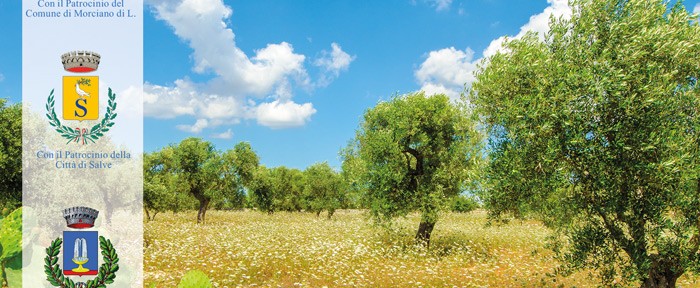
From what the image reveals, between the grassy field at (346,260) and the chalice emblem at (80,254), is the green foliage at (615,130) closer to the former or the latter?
the grassy field at (346,260)

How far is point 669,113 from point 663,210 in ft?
7.72

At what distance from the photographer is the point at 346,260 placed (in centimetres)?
2142

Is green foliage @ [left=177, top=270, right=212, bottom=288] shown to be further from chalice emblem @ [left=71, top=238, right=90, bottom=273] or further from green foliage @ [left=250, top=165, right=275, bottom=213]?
green foliage @ [left=250, top=165, right=275, bottom=213]

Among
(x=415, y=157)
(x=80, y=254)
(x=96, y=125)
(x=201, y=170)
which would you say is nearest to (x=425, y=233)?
(x=415, y=157)

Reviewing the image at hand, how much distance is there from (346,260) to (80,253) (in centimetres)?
1719

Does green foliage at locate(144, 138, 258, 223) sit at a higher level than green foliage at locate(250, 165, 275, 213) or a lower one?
higher

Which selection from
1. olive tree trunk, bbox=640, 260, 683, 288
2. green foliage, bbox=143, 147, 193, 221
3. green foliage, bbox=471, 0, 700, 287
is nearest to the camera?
green foliage, bbox=471, 0, 700, 287

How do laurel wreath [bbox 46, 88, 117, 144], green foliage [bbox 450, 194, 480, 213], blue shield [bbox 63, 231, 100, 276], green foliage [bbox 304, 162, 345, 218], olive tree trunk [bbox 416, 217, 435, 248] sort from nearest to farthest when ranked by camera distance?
blue shield [bbox 63, 231, 100, 276] < laurel wreath [bbox 46, 88, 117, 144] < green foliage [bbox 450, 194, 480, 213] < olive tree trunk [bbox 416, 217, 435, 248] < green foliage [bbox 304, 162, 345, 218]

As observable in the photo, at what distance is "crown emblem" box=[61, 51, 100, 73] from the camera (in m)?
8.59

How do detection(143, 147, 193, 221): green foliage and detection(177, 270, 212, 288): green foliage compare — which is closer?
detection(177, 270, 212, 288): green foliage

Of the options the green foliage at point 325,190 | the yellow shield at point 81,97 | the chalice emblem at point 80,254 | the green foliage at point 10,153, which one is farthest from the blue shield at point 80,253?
the green foliage at point 325,190

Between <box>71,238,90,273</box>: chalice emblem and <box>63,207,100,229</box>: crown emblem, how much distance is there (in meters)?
0.18

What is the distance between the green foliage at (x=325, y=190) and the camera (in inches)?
2315

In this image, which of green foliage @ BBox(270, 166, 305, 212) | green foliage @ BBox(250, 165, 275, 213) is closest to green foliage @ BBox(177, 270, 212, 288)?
green foliage @ BBox(250, 165, 275, 213)
